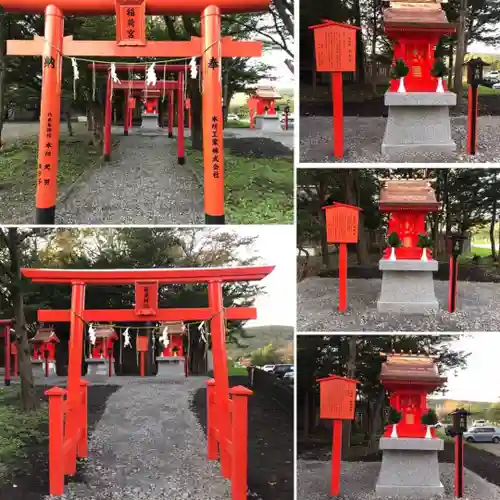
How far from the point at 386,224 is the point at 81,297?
8.30ft

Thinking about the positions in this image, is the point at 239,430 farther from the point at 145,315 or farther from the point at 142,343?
the point at 142,343

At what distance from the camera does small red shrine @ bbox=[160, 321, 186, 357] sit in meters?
5.74

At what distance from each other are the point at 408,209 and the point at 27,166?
3.06 meters

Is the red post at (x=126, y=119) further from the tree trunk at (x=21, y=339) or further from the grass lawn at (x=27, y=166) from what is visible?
the tree trunk at (x=21, y=339)

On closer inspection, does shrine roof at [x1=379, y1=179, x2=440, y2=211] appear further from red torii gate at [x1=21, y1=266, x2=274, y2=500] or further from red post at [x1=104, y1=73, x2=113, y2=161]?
red post at [x1=104, y1=73, x2=113, y2=161]

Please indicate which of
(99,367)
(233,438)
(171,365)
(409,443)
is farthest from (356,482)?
(99,367)

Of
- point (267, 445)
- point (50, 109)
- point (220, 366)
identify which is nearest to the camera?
point (50, 109)

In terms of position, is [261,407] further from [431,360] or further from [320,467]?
[431,360]

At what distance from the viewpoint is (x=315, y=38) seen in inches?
196

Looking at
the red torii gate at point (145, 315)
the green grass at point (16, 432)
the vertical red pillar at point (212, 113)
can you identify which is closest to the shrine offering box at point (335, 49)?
the vertical red pillar at point (212, 113)

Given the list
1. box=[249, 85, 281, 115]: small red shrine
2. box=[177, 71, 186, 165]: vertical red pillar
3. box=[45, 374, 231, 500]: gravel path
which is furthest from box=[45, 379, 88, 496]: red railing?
box=[249, 85, 281, 115]: small red shrine

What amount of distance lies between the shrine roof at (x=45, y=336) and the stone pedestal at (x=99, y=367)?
0.34 meters

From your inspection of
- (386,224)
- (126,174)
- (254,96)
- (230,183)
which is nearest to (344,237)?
(386,224)

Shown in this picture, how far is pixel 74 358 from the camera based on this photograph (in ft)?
16.4
